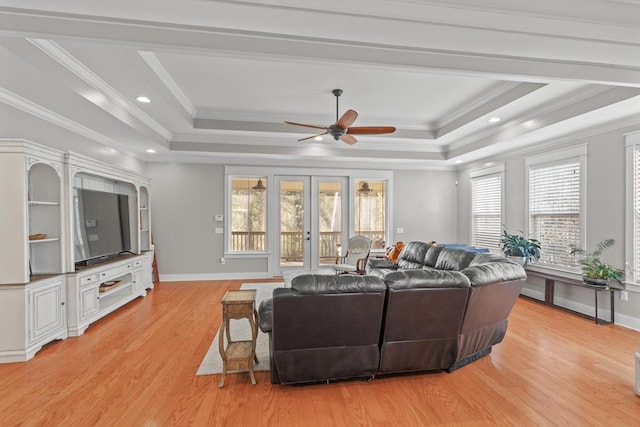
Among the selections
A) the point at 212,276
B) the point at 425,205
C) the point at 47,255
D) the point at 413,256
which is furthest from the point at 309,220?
the point at 47,255

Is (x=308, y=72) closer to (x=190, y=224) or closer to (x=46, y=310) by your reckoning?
(x=46, y=310)

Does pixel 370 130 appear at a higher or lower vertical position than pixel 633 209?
higher

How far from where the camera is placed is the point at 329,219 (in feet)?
23.7

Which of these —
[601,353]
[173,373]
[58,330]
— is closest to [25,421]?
[173,373]

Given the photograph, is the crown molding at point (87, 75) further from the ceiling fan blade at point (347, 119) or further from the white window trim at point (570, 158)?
the white window trim at point (570, 158)

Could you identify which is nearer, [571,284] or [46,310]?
[46,310]

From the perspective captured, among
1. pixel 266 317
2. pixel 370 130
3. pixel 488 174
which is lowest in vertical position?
pixel 266 317

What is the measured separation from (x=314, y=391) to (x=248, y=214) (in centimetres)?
485

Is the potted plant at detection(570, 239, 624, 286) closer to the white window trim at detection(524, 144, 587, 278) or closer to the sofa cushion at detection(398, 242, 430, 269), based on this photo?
the white window trim at detection(524, 144, 587, 278)

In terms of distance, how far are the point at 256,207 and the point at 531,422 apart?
18.8ft

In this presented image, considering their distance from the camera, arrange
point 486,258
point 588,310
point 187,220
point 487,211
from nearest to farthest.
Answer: point 486,258 < point 588,310 < point 487,211 < point 187,220

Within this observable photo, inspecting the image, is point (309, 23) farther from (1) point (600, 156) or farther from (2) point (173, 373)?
(1) point (600, 156)

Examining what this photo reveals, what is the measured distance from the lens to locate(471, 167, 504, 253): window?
619 cm

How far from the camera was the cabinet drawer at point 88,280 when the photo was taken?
379 centimetres
